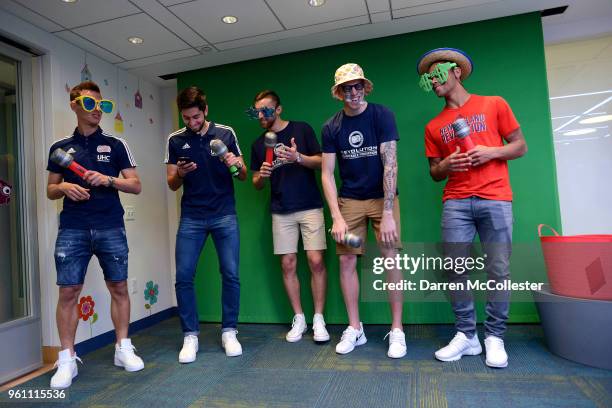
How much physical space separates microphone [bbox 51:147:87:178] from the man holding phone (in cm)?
54

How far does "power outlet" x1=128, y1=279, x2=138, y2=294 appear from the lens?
337 centimetres

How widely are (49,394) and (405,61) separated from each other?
3.14 metres

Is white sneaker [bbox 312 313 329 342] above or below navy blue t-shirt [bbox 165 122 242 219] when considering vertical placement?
below

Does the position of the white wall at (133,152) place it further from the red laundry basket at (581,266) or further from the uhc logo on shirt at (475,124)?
the red laundry basket at (581,266)

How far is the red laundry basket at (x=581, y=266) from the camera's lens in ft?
6.72

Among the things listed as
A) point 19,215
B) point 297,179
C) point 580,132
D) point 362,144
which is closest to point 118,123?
point 19,215

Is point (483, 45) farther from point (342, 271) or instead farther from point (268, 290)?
point (268, 290)

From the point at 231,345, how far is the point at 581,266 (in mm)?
2046

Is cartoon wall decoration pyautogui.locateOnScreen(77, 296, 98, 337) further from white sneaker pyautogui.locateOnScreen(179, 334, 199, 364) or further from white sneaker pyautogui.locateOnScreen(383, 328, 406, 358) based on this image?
white sneaker pyautogui.locateOnScreen(383, 328, 406, 358)

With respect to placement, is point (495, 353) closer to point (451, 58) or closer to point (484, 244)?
point (484, 244)

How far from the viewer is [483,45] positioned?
298cm

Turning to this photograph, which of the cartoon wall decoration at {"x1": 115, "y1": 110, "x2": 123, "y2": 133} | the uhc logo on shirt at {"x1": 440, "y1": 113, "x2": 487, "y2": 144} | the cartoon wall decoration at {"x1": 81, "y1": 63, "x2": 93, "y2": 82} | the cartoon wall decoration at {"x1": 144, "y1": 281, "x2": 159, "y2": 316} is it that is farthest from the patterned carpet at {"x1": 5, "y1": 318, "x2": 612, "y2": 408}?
the cartoon wall decoration at {"x1": 81, "y1": 63, "x2": 93, "y2": 82}

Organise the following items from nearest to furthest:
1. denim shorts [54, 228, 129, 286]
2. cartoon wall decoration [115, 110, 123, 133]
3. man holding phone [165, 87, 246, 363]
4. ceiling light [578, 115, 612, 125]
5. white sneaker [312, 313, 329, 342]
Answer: denim shorts [54, 228, 129, 286], man holding phone [165, 87, 246, 363], white sneaker [312, 313, 329, 342], ceiling light [578, 115, 612, 125], cartoon wall decoration [115, 110, 123, 133]
